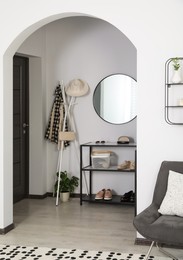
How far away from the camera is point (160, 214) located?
13.1 feet

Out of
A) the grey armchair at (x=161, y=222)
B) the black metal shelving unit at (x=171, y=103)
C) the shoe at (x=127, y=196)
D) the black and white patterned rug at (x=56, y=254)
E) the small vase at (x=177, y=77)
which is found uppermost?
the small vase at (x=177, y=77)

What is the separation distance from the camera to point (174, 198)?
12.9 feet

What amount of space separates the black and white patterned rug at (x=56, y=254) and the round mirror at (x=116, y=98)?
2.45 meters

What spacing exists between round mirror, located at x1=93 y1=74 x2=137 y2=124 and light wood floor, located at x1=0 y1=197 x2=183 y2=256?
3.97ft

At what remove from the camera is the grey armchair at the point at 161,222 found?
356 cm

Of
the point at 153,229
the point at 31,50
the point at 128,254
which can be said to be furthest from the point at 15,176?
the point at 153,229

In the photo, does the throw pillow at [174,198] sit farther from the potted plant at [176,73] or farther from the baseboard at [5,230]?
the baseboard at [5,230]

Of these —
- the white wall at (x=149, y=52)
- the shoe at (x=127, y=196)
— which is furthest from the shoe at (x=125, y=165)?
the white wall at (x=149, y=52)

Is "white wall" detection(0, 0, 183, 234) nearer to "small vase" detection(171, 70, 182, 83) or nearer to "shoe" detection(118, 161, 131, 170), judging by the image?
"small vase" detection(171, 70, 182, 83)

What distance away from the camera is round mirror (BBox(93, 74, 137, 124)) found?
6.20 meters

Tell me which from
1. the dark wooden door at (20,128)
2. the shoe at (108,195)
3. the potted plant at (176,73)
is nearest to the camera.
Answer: the potted plant at (176,73)

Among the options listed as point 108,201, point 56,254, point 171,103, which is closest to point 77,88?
point 108,201

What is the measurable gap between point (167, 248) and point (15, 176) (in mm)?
2672

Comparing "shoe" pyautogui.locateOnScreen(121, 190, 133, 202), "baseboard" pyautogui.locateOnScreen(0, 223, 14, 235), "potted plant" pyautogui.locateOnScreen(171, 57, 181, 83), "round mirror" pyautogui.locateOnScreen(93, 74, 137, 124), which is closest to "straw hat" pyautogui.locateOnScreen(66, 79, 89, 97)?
"round mirror" pyautogui.locateOnScreen(93, 74, 137, 124)
